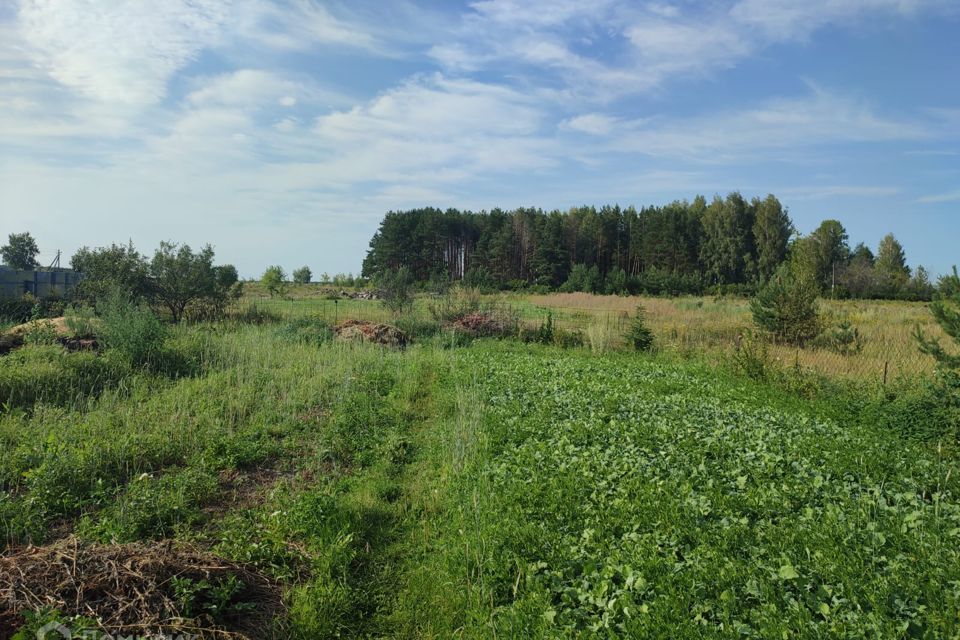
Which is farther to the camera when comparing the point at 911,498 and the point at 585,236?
the point at 585,236

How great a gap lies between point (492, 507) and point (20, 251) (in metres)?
43.5

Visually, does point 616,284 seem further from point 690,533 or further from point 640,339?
point 690,533

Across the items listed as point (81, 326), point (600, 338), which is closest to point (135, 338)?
point (81, 326)

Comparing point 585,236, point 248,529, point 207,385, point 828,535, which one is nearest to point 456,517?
point 248,529

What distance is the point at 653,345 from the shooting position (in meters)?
16.1

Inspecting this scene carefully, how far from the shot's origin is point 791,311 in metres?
16.1

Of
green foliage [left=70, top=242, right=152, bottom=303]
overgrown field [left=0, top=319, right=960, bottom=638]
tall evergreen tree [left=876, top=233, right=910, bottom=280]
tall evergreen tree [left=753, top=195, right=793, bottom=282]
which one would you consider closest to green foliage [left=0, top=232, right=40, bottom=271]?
green foliage [left=70, top=242, right=152, bottom=303]

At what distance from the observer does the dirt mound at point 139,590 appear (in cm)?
301

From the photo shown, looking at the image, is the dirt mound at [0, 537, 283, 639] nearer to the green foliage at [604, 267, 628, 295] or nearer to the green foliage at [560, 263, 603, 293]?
the green foliage at [560, 263, 603, 293]

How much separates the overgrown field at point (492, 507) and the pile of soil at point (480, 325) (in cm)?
894

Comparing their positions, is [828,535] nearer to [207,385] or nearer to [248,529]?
[248,529]

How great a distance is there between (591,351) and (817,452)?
33.0 feet

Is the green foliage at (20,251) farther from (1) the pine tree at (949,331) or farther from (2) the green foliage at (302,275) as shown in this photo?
(1) the pine tree at (949,331)

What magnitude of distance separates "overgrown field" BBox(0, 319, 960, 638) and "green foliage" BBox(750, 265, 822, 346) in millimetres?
7475
